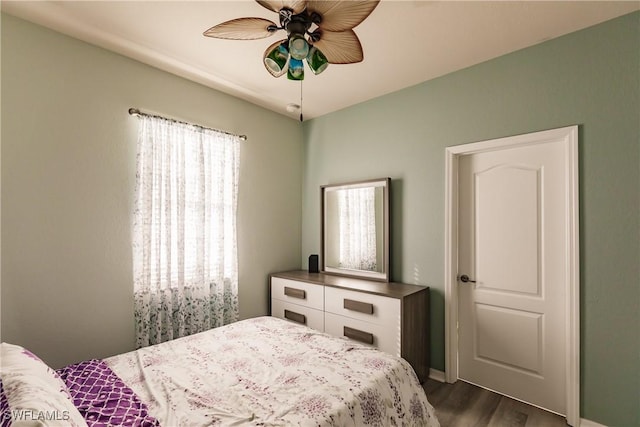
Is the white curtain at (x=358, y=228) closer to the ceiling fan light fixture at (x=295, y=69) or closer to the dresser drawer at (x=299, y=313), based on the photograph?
the dresser drawer at (x=299, y=313)

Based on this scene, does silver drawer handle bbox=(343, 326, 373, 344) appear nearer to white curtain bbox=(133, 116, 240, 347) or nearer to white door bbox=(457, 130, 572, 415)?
white door bbox=(457, 130, 572, 415)

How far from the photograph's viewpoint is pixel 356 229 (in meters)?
3.15

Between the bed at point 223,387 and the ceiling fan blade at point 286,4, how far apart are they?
1.74 metres

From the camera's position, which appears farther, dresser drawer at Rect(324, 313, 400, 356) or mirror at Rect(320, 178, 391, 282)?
mirror at Rect(320, 178, 391, 282)

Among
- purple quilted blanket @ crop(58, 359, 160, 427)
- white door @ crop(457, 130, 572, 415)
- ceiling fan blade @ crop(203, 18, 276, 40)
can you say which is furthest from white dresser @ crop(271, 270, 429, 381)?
ceiling fan blade @ crop(203, 18, 276, 40)

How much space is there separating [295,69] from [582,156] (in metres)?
1.94

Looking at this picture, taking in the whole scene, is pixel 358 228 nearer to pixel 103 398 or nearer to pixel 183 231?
pixel 183 231

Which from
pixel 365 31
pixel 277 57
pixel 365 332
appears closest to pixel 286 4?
pixel 277 57

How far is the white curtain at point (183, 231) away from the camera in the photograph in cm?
238

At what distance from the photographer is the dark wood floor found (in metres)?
2.04

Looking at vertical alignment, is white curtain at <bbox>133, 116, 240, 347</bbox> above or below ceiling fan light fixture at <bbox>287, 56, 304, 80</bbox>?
below

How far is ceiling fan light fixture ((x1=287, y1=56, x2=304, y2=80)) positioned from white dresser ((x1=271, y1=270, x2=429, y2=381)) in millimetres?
1711

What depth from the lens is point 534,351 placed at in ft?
7.30

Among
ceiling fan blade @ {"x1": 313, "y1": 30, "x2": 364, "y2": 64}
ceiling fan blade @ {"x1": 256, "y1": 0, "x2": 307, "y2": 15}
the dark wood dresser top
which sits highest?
ceiling fan blade @ {"x1": 256, "y1": 0, "x2": 307, "y2": 15}
